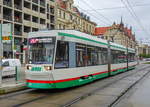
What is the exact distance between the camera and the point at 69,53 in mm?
11039

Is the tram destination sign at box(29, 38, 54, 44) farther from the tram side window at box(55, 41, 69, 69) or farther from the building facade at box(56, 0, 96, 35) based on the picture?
the building facade at box(56, 0, 96, 35)

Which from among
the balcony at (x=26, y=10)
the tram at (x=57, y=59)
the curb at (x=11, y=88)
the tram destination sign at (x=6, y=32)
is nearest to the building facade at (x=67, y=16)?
the balcony at (x=26, y=10)

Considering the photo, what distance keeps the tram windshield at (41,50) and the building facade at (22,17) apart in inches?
1132

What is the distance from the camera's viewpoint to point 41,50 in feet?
34.0

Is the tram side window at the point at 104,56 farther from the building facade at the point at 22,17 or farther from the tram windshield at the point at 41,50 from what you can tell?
the building facade at the point at 22,17

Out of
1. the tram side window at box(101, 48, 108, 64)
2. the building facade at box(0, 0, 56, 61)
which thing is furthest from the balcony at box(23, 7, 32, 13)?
the tram side window at box(101, 48, 108, 64)

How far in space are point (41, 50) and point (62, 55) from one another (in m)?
1.02

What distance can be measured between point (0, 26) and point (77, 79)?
15.8 feet

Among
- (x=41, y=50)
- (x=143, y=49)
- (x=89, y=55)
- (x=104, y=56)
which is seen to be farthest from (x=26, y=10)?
(x=143, y=49)

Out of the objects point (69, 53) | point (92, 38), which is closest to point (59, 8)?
point (92, 38)

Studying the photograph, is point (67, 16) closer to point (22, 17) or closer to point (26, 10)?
point (26, 10)

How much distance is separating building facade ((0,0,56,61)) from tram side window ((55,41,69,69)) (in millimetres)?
29130

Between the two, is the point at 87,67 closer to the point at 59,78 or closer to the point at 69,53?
the point at 69,53

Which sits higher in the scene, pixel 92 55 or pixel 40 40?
pixel 40 40
